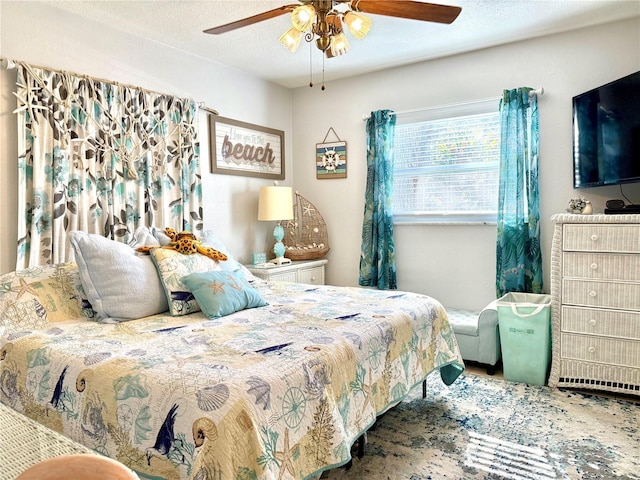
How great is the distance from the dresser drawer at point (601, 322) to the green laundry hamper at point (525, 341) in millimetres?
128

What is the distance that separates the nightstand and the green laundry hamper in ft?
5.70

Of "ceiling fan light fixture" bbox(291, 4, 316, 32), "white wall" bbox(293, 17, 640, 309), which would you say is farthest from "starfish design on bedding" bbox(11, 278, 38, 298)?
"white wall" bbox(293, 17, 640, 309)

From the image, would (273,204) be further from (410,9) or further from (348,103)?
(410,9)

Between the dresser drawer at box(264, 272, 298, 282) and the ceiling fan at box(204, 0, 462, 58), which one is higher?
the ceiling fan at box(204, 0, 462, 58)

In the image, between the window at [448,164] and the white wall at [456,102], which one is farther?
the window at [448,164]

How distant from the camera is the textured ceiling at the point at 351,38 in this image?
8.94ft

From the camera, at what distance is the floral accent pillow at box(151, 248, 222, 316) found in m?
2.26

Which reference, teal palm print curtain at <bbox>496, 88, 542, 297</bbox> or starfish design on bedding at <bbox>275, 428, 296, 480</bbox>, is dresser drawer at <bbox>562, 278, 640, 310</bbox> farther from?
starfish design on bedding at <bbox>275, 428, 296, 480</bbox>

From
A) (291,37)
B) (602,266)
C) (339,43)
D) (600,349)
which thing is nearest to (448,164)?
(602,266)

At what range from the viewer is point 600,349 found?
9.00ft

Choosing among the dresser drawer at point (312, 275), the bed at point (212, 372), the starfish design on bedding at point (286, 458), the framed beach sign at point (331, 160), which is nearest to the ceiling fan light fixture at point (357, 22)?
the bed at point (212, 372)

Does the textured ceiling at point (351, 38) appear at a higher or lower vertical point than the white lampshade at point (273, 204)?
higher

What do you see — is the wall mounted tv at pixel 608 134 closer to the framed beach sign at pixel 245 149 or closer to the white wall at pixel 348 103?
the white wall at pixel 348 103

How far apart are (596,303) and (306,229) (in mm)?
2607
